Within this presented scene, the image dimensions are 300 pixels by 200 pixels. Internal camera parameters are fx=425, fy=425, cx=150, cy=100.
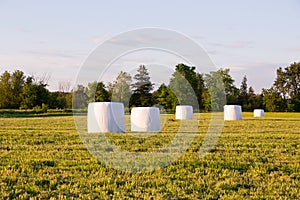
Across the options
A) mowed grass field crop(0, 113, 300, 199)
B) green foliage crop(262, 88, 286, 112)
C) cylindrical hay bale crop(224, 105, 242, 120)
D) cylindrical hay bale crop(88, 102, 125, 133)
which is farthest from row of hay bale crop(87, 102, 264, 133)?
green foliage crop(262, 88, 286, 112)

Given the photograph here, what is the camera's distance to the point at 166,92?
3656 centimetres

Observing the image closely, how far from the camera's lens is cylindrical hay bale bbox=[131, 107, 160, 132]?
62.5 ft

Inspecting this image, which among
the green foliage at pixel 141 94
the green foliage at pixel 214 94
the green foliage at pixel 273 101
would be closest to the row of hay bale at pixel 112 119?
the green foliage at pixel 141 94

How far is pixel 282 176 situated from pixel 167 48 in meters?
8.05

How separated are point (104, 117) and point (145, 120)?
2.60 meters

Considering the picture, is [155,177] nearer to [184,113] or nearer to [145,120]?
[145,120]

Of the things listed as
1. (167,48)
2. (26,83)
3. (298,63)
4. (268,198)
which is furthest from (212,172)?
(298,63)

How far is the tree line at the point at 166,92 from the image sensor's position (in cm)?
2567

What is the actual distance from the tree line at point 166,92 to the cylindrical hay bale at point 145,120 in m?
1.76

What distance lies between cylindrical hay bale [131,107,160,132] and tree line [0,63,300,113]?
5.78ft

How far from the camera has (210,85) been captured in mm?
72812

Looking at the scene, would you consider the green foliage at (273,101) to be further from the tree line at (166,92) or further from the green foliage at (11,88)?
the green foliage at (11,88)

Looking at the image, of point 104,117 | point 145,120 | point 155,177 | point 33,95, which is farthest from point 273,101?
point 155,177

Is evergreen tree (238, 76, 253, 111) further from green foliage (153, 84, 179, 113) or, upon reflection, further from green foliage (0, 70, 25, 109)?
green foliage (0, 70, 25, 109)
